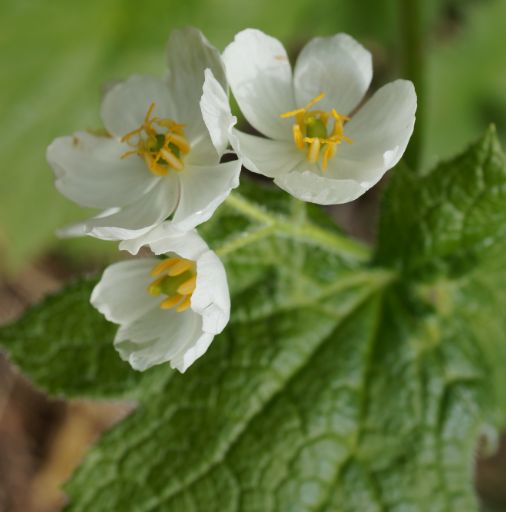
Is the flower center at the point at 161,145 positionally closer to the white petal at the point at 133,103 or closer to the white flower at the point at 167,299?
the white petal at the point at 133,103

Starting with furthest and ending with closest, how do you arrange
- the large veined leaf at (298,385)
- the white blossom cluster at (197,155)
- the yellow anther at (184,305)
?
the large veined leaf at (298,385) → the yellow anther at (184,305) → the white blossom cluster at (197,155)

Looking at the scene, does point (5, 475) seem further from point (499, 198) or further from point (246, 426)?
point (499, 198)

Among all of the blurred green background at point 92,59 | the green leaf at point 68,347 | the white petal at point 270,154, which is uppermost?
the white petal at point 270,154

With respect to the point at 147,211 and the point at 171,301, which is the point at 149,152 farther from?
the point at 171,301

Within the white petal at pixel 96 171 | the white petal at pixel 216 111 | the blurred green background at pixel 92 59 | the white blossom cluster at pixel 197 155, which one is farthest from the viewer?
the blurred green background at pixel 92 59

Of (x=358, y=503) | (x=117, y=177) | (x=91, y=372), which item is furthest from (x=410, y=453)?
(x=117, y=177)

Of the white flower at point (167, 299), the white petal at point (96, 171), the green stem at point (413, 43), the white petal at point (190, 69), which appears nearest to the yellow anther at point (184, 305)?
the white flower at point (167, 299)
